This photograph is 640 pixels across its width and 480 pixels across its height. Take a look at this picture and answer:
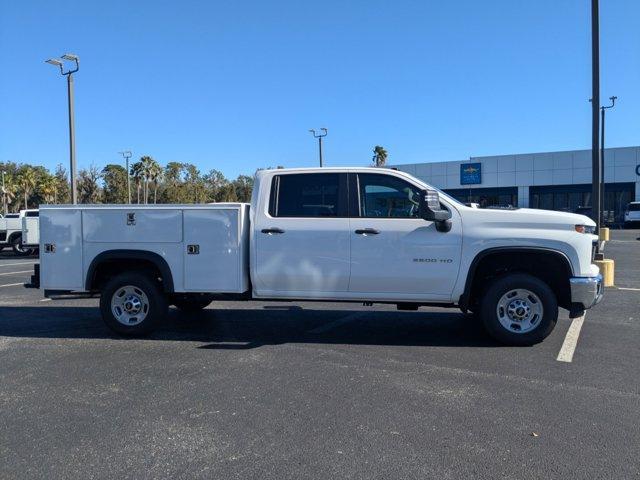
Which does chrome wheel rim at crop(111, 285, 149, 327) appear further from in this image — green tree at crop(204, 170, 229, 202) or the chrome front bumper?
green tree at crop(204, 170, 229, 202)

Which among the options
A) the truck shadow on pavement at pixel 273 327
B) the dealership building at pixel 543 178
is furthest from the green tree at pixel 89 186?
the truck shadow on pavement at pixel 273 327

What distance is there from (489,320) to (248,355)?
2836 millimetres

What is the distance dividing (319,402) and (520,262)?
3.31m

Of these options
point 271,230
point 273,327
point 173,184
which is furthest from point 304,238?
point 173,184

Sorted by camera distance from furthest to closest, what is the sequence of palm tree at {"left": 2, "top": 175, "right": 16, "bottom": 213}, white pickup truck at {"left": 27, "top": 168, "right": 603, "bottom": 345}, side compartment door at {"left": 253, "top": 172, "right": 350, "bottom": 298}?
palm tree at {"left": 2, "top": 175, "right": 16, "bottom": 213}
side compartment door at {"left": 253, "top": 172, "right": 350, "bottom": 298}
white pickup truck at {"left": 27, "top": 168, "right": 603, "bottom": 345}

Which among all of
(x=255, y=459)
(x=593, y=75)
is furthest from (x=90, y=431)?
(x=593, y=75)

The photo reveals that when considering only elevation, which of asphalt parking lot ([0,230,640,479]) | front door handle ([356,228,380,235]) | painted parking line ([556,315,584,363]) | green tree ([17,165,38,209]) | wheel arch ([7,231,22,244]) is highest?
green tree ([17,165,38,209])

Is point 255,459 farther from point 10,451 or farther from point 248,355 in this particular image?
point 248,355

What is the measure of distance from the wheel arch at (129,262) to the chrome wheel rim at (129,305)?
1.08 feet

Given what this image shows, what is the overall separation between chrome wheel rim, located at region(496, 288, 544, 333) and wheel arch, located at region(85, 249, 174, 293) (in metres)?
4.08

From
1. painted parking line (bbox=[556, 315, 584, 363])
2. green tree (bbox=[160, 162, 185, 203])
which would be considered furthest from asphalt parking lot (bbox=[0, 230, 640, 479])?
green tree (bbox=[160, 162, 185, 203])

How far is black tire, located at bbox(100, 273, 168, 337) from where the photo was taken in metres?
7.16

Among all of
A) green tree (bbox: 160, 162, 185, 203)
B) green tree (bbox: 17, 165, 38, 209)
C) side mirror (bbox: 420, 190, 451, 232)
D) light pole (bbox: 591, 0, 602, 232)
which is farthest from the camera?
green tree (bbox: 17, 165, 38, 209)

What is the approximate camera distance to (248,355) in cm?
628
